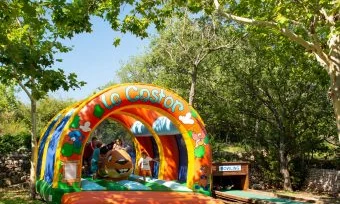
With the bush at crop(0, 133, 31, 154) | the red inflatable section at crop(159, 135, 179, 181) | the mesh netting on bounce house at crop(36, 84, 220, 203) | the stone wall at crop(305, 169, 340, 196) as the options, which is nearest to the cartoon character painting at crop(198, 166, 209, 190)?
the mesh netting on bounce house at crop(36, 84, 220, 203)

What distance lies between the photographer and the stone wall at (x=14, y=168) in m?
17.0

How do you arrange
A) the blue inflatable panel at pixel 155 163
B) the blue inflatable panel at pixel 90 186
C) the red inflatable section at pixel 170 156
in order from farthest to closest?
the blue inflatable panel at pixel 155 163 < the red inflatable section at pixel 170 156 < the blue inflatable panel at pixel 90 186

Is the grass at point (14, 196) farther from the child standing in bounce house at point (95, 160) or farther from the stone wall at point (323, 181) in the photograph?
the stone wall at point (323, 181)

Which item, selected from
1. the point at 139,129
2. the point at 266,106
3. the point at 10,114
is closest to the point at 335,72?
the point at 139,129

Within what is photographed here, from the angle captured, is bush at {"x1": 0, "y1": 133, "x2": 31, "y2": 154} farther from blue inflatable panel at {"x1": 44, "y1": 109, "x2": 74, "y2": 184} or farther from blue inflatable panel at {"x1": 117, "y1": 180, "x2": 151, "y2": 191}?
blue inflatable panel at {"x1": 117, "y1": 180, "x2": 151, "y2": 191}

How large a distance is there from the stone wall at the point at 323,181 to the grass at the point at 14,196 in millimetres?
11667

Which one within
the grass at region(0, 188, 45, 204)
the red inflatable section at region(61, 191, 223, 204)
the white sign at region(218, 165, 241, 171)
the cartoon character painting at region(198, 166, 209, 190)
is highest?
the white sign at region(218, 165, 241, 171)

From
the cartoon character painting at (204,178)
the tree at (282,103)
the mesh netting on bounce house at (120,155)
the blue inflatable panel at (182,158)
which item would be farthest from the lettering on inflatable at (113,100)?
the tree at (282,103)

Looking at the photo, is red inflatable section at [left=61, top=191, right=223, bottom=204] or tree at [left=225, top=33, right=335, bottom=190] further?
tree at [left=225, top=33, right=335, bottom=190]

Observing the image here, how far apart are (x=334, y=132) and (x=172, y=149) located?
8.37 meters

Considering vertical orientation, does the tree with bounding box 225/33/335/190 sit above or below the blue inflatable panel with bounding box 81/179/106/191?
above

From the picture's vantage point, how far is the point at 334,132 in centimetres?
1862

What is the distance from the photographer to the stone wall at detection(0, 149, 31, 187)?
670 inches

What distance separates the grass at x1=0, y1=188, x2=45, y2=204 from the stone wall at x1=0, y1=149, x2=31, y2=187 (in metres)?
1.07
